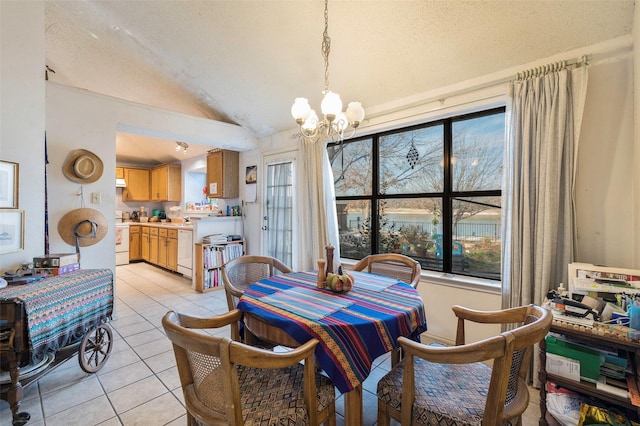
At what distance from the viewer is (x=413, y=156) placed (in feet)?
10.0

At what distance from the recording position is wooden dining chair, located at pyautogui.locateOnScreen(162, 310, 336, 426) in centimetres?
94

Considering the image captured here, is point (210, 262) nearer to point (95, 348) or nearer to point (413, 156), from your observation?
point (95, 348)

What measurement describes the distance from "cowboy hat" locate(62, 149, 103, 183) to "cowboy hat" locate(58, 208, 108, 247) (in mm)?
336

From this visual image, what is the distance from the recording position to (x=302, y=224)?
3.75m

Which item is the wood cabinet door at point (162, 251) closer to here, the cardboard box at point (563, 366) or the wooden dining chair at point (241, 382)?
the wooden dining chair at point (241, 382)

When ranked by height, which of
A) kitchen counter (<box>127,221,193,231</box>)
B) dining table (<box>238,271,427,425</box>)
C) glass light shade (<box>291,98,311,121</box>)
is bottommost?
dining table (<box>238,271,427,425</box>)

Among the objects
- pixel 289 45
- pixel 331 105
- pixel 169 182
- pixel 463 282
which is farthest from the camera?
pixel 169 182

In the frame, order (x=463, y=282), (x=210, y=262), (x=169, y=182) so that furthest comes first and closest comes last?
(x=169, y=182) → (x=210, y=262) → (x=463, y=282)

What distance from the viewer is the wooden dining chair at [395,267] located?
2247 mm

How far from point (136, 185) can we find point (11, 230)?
487 centimetres

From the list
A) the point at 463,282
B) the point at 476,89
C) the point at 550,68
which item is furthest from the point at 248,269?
the point at 550,68

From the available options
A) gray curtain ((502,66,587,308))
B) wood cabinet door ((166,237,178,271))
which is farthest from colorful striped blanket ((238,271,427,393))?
wood cabinet door ((166,237,178,271))

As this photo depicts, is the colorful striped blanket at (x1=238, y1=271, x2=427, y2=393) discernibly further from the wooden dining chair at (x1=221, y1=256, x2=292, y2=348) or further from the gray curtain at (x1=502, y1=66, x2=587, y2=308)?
the gray curtain at (x1=502, y1=66, x2=587, y2=308)

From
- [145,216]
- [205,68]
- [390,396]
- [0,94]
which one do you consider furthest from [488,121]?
[145,216]
